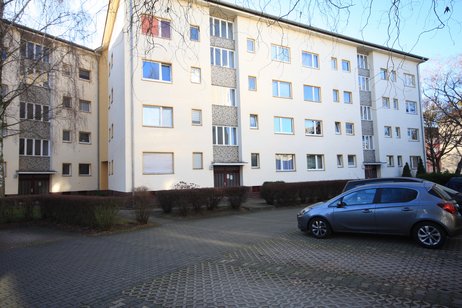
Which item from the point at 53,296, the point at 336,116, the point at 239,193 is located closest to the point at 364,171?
the point at 336,116

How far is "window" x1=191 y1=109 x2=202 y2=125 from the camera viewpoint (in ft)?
84.6

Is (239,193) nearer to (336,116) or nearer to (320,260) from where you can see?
(320,260)

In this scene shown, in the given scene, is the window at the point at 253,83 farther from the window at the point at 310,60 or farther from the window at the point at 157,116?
the window at the point at 157,116

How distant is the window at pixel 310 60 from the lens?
1277 inches

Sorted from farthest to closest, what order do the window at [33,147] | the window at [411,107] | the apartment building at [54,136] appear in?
the window at [411,107], the window at [33,147], the apartment building at [54,136]

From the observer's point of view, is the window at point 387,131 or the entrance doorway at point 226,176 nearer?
the entrance doorway at point 226,176

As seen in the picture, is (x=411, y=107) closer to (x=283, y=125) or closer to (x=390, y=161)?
(x=390, y=161)

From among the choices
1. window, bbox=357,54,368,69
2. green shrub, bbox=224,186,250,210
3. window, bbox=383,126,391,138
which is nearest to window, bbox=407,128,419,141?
window, bbox=383,126,391,138

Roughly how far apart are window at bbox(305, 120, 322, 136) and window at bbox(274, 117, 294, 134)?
5.62 ft

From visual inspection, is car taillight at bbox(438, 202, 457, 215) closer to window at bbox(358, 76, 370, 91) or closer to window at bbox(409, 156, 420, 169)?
window at bbox(358, 76, 370, 91)

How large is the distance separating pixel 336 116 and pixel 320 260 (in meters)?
28.1

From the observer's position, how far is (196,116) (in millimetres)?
26016

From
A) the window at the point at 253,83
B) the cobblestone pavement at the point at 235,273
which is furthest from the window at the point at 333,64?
the cobblestone pavement at the point at 235,273

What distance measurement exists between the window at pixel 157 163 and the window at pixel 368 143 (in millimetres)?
21251
